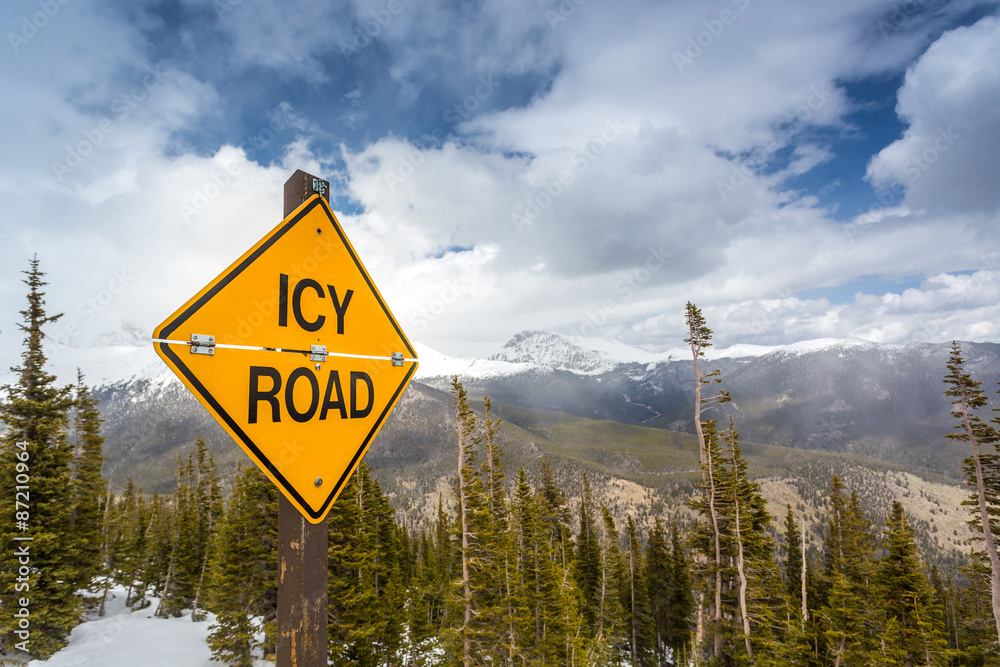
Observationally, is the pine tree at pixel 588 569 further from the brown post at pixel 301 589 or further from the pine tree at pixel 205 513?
the brown post at pixel 301 589

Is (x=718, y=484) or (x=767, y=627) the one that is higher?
(x=718, y=484)

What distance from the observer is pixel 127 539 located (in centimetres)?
3769

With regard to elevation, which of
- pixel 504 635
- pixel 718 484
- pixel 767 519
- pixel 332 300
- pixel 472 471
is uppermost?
pixel 332 300

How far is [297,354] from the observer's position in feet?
7.96

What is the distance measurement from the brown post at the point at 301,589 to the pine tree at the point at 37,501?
24.1 m

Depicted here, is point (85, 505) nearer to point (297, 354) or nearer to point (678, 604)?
point (297, 354)

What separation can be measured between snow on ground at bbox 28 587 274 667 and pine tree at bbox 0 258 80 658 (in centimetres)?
136

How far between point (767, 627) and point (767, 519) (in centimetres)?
546

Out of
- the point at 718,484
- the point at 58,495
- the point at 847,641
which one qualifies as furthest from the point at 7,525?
the point at 847,641

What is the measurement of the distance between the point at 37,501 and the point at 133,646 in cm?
1170

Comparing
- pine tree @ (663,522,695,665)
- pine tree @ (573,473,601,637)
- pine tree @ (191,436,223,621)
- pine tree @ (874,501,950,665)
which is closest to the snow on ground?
pine tree @ (191,436,223,621)

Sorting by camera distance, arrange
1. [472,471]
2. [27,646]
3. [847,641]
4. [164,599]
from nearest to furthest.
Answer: [27,646] → [472,471] → [847,641] → [164,599]

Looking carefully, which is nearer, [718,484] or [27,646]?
[27,646]

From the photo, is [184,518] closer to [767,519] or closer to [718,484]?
[718,484]
